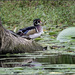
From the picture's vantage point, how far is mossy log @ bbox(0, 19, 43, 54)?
6592 millimetres

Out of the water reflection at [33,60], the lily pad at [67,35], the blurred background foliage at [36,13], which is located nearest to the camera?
the water reflection at [33,60]

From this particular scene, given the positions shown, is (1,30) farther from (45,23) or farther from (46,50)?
(45,23)

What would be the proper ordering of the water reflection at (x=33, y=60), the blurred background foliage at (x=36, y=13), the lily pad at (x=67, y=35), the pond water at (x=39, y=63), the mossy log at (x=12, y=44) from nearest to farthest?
the pond water at (x=39, y=63), the water reflection at (x=33, y=60), the mossy log at (x=12, y=44), the lily pad at (x=67, y=35), the blurred background foliage at (x=36, y=13)

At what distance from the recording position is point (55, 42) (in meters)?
7.68

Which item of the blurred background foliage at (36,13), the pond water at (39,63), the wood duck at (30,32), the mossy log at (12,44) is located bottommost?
the pond water at (39,63)

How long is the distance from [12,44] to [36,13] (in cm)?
758

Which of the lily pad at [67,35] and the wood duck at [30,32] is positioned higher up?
the wood duck at [30,32]

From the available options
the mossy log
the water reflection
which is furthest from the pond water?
the mossy log

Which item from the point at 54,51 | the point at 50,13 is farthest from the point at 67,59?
the point at 50,13

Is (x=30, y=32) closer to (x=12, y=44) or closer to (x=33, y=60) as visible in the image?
(x=12, y=44)

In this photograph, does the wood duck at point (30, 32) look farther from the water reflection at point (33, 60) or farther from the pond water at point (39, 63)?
the water reflection at point (33, 60)

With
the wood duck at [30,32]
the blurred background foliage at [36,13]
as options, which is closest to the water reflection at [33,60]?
the wood duck at [30,32]

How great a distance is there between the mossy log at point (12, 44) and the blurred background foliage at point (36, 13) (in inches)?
147

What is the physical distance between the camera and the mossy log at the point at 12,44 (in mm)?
6592
